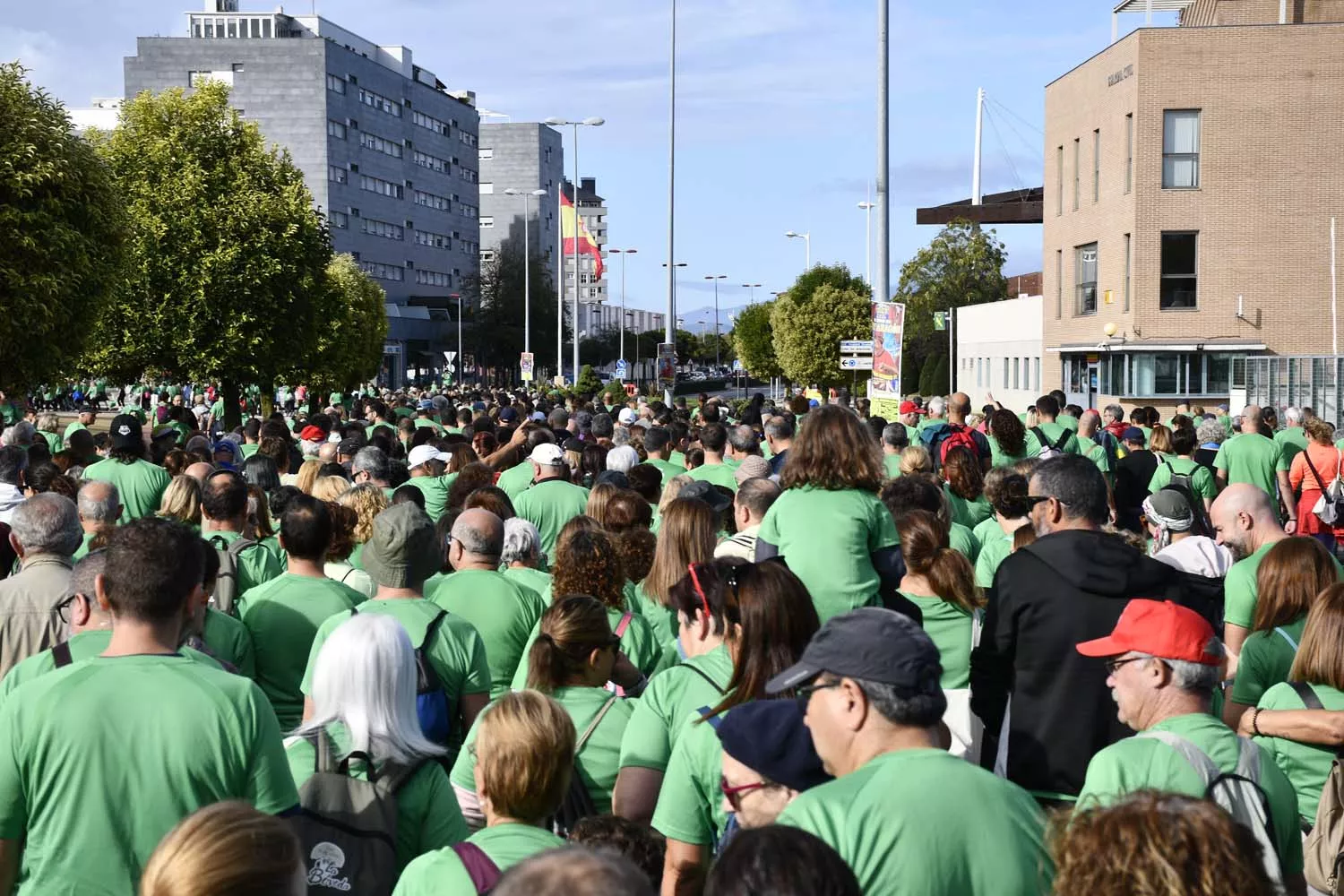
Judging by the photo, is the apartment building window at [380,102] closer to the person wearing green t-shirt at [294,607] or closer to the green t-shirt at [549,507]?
the green t-shirt at [549,507]

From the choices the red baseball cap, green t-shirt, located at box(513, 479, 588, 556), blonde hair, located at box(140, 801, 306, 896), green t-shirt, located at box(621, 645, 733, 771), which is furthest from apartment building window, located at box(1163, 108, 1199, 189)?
blonde hair, located at box(140, 801, 306, 896)

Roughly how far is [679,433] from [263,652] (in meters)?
9.62

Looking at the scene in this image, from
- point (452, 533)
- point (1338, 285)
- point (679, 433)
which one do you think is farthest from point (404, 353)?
point (452, 533)

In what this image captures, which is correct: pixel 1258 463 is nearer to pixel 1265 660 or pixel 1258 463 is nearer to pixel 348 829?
pixel 1265 660

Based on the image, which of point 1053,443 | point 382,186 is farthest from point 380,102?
point 1053,443

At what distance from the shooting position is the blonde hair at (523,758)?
11.6 feet

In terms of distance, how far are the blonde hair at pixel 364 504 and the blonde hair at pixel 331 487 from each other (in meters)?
0.56

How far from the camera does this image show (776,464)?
11672mm

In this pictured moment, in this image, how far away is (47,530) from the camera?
6.14m

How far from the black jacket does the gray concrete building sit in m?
85.5

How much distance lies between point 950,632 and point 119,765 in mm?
3984

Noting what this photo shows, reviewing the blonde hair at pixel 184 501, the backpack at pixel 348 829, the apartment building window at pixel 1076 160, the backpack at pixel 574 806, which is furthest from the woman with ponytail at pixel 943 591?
the apartment building window at pixel 1076 160

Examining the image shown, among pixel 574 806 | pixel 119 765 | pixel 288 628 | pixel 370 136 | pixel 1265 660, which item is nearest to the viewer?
pixel 119 765

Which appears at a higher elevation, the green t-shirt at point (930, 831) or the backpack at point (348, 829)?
the green t-shirt at point (930, 831)
